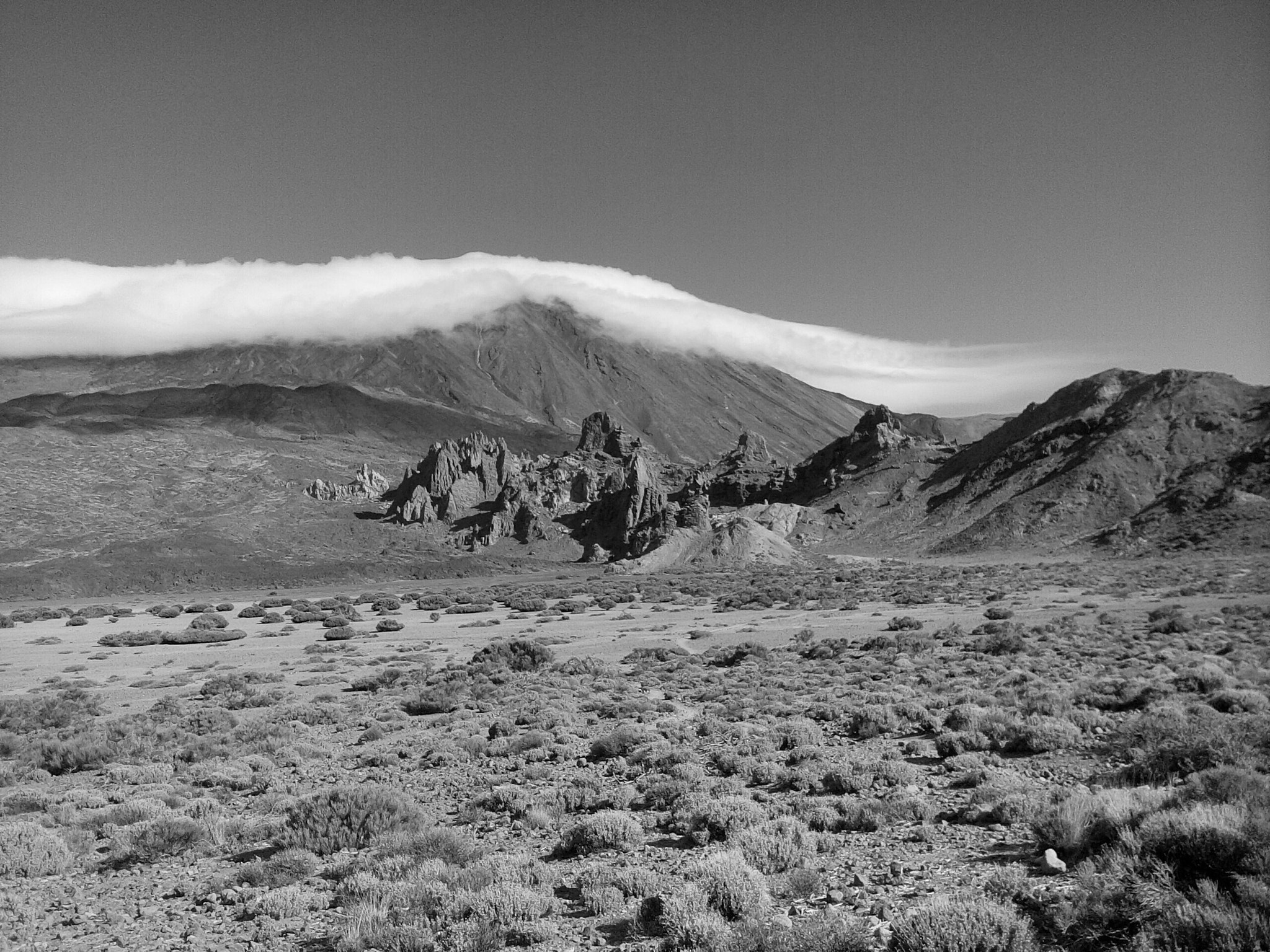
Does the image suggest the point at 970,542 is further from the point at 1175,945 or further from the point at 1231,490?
the point at 1175,945

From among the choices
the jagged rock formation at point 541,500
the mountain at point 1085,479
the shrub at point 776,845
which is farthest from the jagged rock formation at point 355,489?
the shrub at point 776,845

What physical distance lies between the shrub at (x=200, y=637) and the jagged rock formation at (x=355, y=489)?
81.4 meters

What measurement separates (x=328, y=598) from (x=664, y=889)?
59.9 metres

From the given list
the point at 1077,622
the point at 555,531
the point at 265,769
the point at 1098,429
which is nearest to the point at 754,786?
the point at 265,769

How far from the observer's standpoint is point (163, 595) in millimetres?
70938

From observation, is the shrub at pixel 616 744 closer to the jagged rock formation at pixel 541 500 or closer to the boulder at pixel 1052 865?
the boulder at pixel 1052 865

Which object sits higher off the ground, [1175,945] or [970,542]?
[1175,945]

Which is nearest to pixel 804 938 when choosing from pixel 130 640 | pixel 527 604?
pixel 130 640

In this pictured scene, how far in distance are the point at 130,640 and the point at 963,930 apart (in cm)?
4125

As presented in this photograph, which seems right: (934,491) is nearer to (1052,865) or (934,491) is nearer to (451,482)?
(451,482)

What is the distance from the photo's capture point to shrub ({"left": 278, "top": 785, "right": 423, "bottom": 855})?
346 inches

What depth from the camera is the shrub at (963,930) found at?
5.12m

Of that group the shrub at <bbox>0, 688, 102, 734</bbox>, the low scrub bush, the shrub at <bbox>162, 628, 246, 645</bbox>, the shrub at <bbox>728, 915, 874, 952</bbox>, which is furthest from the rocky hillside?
the shrub at <bbox>728, 915, 874, 952</bbox>

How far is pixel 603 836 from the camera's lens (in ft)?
27.8
